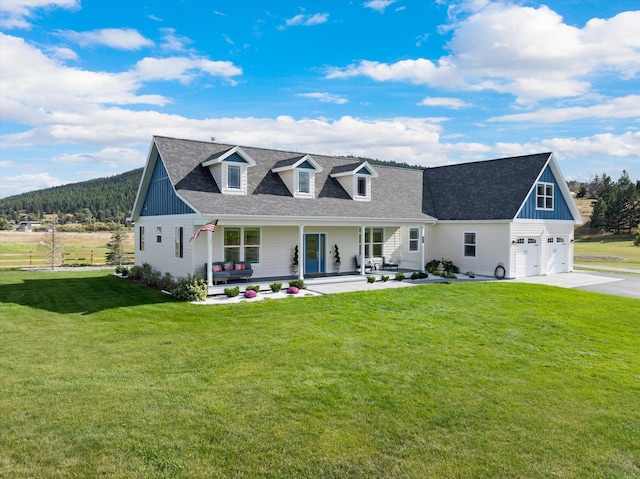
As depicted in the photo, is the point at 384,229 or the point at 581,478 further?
the point at 384,229

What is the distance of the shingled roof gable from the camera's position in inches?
917

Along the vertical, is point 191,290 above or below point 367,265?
below

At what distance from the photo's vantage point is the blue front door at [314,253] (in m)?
21.9

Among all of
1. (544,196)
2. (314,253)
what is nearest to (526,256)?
(544,196)

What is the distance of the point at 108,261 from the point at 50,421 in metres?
28.4

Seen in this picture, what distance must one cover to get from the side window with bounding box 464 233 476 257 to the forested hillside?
80689mm

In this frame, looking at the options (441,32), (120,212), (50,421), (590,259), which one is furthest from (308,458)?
(120,212)

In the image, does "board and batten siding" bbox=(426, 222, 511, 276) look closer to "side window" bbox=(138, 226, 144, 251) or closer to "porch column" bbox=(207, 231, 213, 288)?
"porch column" bbox=(207, 231, 213, 288)

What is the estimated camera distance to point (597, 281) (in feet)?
72.9

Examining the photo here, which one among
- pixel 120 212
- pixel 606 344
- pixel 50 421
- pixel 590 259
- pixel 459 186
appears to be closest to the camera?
pixel 50 421

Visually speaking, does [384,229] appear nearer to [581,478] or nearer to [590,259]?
[581,478]

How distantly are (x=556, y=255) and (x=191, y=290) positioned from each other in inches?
848

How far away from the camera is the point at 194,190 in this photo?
18984mm

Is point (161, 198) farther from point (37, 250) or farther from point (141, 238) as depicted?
point (37, 250)
